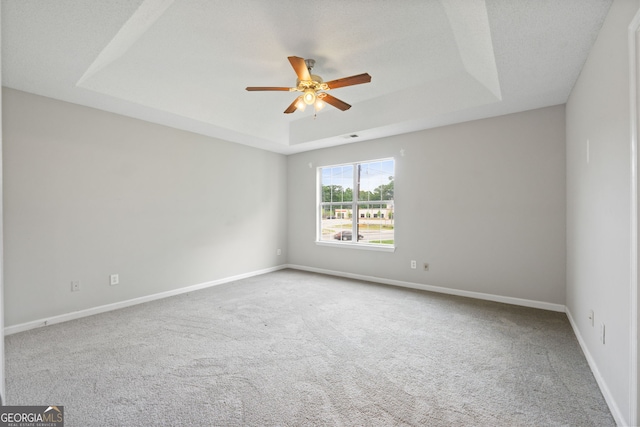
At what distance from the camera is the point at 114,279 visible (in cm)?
366

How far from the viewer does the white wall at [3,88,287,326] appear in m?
3.04

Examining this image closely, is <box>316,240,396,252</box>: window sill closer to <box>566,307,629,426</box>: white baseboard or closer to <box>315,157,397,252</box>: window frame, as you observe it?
<box>315,157,397,252</box>: window frame

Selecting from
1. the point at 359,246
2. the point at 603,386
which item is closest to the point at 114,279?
the point at 359,246

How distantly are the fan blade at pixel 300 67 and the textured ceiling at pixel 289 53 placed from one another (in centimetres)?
30

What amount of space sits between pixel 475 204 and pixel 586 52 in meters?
2.00

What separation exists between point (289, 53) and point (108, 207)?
276 centimetres

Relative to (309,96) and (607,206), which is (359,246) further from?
(607,206)

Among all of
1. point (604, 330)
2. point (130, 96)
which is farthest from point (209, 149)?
point (604, 330)

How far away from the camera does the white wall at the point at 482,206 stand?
3.52 metres

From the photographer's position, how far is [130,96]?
128 inches

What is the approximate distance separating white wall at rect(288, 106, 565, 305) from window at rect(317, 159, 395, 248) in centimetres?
21

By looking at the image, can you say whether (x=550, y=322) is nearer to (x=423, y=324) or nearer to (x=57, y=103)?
(x=423, y=324)

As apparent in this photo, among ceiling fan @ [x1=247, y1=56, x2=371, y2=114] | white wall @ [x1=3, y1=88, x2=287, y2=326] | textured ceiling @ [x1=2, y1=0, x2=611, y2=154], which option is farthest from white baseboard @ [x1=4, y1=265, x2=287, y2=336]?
ceiling fan @ [x1=247, y1=56, x2=371, y2=114]

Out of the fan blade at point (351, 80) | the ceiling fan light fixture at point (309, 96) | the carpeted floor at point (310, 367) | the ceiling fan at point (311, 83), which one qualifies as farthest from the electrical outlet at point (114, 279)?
the fan blade at point (351, 80)
